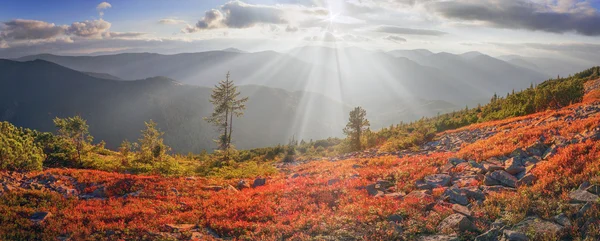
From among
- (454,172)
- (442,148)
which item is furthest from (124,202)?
(442,148)

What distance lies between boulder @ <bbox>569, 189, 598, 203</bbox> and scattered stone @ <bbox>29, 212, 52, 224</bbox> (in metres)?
18.1

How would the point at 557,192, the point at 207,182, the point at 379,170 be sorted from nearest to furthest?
the point at 557,192
the point at 379,170
the point at 207,182

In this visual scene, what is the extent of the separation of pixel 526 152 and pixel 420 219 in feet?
26.3

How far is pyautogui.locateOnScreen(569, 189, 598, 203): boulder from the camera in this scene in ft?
27.2

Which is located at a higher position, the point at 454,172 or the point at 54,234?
the point at 454,172

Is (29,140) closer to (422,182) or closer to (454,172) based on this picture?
(422,182)

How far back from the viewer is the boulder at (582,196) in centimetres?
828

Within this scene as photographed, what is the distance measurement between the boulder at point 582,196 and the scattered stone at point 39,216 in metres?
→ 18.1

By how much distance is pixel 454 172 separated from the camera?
1422 cm

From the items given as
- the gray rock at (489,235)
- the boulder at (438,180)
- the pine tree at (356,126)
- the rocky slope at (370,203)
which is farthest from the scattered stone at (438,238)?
the pine tree at (356,126)

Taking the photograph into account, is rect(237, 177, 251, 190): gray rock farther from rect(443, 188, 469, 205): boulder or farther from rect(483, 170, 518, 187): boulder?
rect(483, 170, 518, 187): boulder

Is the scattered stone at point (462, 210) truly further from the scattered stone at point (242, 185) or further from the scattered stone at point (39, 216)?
the scattered stone at point (39, 216)

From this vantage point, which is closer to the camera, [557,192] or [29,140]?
[557,192]

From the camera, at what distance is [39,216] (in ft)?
38.4
